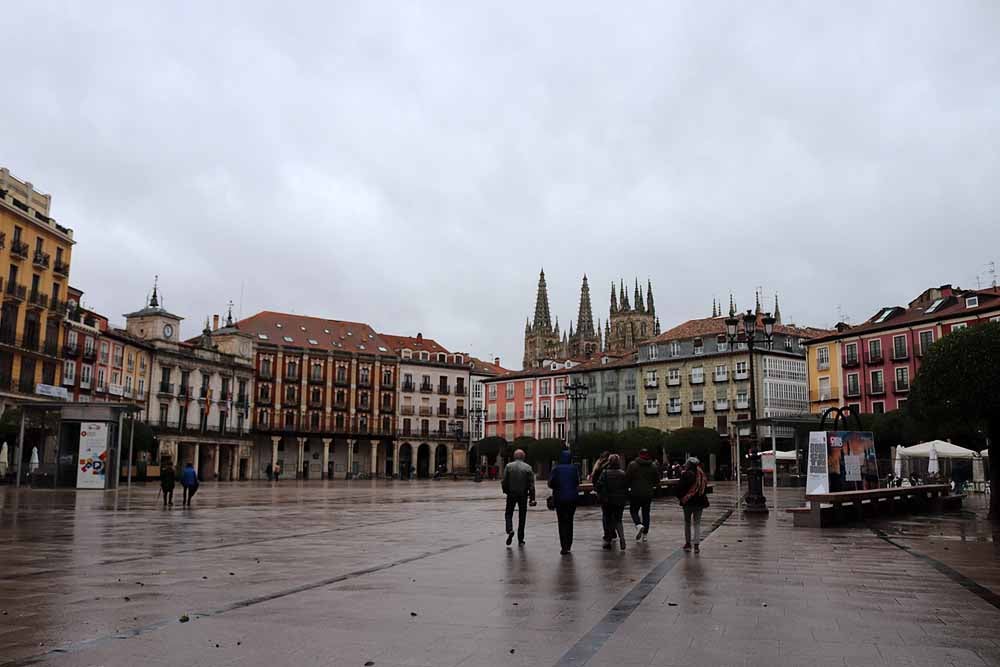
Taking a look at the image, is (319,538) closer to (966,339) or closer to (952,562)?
(952,562)

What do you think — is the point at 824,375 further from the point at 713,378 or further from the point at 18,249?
the point at 18,249

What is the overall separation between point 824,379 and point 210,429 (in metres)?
54.0

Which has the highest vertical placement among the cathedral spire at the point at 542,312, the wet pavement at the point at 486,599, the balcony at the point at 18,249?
the cathedral spire at the point at 542,312

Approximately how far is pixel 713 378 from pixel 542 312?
82.0m

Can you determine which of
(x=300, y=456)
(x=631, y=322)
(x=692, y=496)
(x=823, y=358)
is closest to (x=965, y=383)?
(x=692, y=496)

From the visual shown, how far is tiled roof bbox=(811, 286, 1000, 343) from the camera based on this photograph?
5772cm

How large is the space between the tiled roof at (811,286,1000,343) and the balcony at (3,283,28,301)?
184 feet

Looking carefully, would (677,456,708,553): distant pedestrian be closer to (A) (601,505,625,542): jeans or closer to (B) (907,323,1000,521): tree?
(A) (601,505,625,542): jeans

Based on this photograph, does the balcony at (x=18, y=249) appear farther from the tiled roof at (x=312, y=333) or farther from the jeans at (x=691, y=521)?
the jeans at (x=691, y=521)

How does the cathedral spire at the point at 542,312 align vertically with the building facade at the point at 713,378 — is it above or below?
above

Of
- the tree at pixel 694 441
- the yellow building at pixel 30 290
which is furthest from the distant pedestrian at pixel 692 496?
the tree at pixel 694 441

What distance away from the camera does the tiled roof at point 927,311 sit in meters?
57.7

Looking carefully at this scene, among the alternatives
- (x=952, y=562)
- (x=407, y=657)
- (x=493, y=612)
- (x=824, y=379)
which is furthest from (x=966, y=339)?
(x=824, y=379)

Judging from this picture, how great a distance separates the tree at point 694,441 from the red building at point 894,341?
33.3 ft
